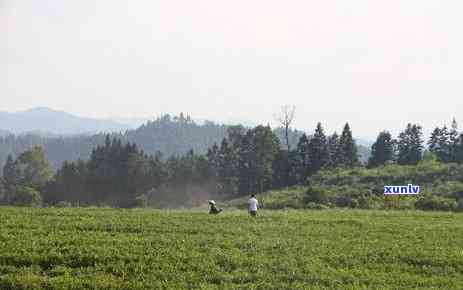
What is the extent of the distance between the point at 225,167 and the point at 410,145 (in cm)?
3457

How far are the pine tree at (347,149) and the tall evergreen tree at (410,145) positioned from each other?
308 inches

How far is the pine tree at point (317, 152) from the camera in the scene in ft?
316

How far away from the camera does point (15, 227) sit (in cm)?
2330

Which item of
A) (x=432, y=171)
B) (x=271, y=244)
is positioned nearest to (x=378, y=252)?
(x=271, y=244)

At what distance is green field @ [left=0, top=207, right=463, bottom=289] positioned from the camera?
15.6 meters

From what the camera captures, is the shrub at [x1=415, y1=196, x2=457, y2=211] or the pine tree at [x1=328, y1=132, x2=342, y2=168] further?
the pine tree at [x1=328, y1=132, x2=342, y2=168]

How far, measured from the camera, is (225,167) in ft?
359

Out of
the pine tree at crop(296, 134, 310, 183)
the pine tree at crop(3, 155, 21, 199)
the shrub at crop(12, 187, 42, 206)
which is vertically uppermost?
the pine tree at crop(296, 134, 310, 183)

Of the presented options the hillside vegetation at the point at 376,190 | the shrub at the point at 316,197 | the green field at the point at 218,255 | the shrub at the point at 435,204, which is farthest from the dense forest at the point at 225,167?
the green field at the point at 218,255

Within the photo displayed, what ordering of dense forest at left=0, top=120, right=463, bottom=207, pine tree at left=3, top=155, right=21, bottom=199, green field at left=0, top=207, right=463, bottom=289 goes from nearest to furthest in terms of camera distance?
green field at left=0, top=207, right=463, bottom=289 → dense forest at left=0, top=120, right=463, bottom=207 → pine tree at left=3, top=155, right=21, bottom=199

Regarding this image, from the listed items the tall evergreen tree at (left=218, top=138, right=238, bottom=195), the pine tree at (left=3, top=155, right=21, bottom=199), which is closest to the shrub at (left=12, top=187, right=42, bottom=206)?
the tall evergreen tree at (left=218, top=138, right=238, bottom=195)

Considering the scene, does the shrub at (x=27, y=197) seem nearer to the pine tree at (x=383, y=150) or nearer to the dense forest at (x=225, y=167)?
the dense forest at (x=225, y=167)

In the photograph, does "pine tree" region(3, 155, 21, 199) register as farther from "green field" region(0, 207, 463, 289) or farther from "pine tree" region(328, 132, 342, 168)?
"green field" region(0, 207, 463, 289)

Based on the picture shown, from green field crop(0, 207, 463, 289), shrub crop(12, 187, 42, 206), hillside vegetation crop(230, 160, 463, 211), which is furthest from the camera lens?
shrub crop(12, 187, 42, 206)
